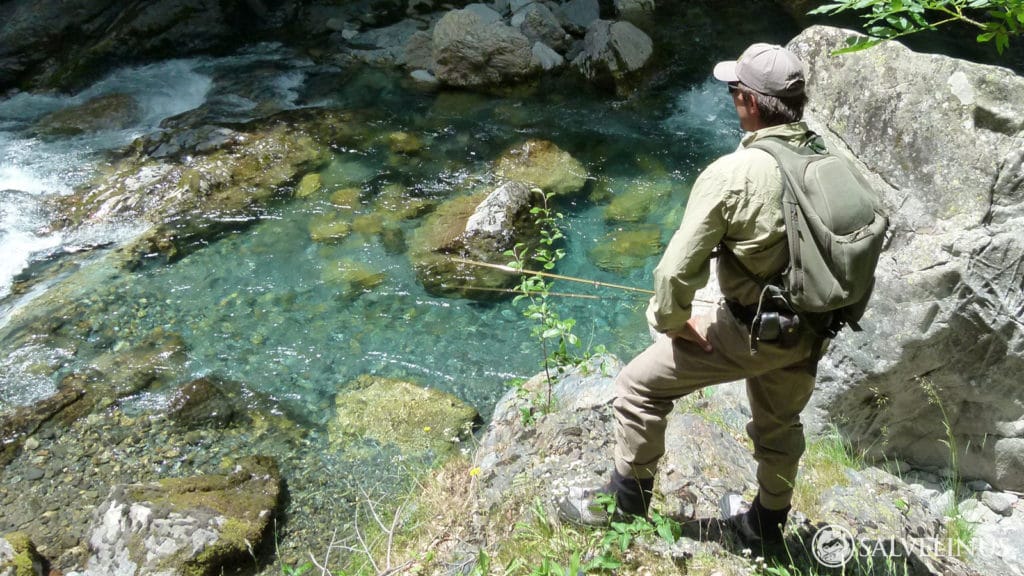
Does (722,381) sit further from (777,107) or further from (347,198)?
(347,198)

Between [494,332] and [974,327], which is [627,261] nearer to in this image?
[494,332]

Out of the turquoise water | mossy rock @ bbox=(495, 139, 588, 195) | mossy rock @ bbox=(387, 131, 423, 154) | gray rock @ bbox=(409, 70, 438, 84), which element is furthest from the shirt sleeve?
gray rock @ bbox=(409, 70, 438, 84)

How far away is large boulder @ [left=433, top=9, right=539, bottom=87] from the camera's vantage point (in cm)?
979

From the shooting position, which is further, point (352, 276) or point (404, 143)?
point (404, 143)

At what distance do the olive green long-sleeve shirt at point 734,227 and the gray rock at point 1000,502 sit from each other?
2.42 m

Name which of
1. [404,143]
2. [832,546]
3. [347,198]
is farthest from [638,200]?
[832,546]

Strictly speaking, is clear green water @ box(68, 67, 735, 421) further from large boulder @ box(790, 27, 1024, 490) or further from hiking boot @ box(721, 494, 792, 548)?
hiking boot @ box(721, 494, 792, 548)

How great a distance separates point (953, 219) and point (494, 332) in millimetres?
3347

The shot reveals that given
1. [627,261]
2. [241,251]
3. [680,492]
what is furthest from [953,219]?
[241,251]

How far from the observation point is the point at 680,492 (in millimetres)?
3402

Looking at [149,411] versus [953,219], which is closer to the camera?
[953,219]

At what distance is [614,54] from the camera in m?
9.77

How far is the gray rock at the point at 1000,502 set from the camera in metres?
3.78

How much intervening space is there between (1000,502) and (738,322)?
2.38m
